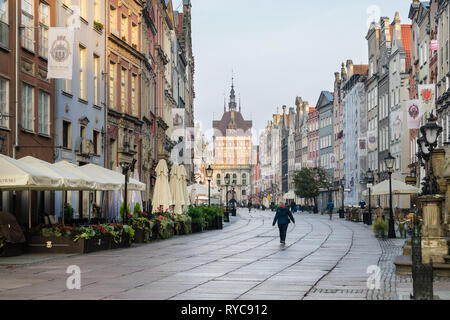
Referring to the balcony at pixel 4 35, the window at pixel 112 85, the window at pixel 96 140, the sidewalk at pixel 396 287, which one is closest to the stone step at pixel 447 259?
the sidewalk at pixel 396 287

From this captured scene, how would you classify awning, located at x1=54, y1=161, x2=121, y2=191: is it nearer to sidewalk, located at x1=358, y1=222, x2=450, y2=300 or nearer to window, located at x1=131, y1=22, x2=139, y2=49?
sidewalk, located at x1=358, y1=222, x2=450, y2=300

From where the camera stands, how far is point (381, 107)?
84.2m

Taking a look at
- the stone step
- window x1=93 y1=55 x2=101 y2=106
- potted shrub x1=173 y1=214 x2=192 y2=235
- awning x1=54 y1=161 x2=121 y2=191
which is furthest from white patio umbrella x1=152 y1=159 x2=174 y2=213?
the stone step

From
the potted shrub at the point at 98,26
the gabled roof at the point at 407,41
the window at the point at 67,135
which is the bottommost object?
the window at the point at 67,135

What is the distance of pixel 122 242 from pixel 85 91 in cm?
1242

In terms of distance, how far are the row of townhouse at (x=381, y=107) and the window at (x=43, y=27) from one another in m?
21.9

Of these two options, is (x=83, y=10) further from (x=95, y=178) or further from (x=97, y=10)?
(x=95, y=178)

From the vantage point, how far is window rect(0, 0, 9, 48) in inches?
1083

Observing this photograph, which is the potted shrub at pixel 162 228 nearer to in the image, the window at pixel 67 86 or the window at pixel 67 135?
the window at pixel 67 135

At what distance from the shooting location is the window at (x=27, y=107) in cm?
2967

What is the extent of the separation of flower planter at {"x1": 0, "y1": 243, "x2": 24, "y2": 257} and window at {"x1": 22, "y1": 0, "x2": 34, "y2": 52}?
9.32 meters
